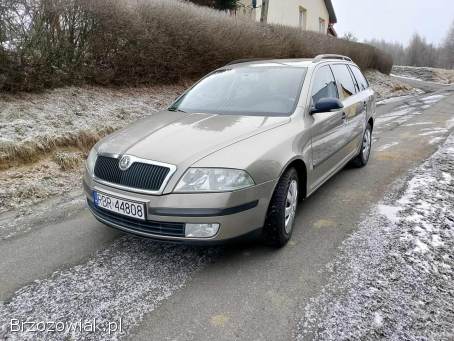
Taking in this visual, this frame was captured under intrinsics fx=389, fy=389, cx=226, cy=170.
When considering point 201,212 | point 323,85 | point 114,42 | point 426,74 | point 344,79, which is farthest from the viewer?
point 426,74

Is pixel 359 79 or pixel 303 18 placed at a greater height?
pixel 303 18

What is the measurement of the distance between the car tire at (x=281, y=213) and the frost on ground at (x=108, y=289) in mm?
518

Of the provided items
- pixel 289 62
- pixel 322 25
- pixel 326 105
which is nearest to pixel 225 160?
pixel 326 105

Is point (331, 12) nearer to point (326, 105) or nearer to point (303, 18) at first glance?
point (303, 18)

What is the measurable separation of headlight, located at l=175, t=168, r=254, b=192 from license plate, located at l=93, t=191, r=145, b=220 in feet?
1.12

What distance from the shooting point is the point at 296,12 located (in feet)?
78.4

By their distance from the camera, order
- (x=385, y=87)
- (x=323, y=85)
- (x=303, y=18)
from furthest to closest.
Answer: (x=303, y=18) → (x=385, y=87) → (x=323, y=85)

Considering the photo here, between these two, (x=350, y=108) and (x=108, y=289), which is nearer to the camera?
(x=108, y=289)

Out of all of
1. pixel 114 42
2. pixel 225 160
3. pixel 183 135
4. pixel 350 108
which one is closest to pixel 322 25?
pixel 114 42

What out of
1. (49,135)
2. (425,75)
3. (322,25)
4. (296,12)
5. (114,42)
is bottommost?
(425,75)

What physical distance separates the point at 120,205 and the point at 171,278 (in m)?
0.68

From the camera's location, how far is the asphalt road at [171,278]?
2.51 meters

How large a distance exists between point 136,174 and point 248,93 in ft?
5.55

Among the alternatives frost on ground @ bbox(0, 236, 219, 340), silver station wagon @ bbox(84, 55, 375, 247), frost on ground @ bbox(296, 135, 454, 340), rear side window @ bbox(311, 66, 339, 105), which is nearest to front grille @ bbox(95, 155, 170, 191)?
silver station wagon @ bbox(84, 55, 375, 247)
